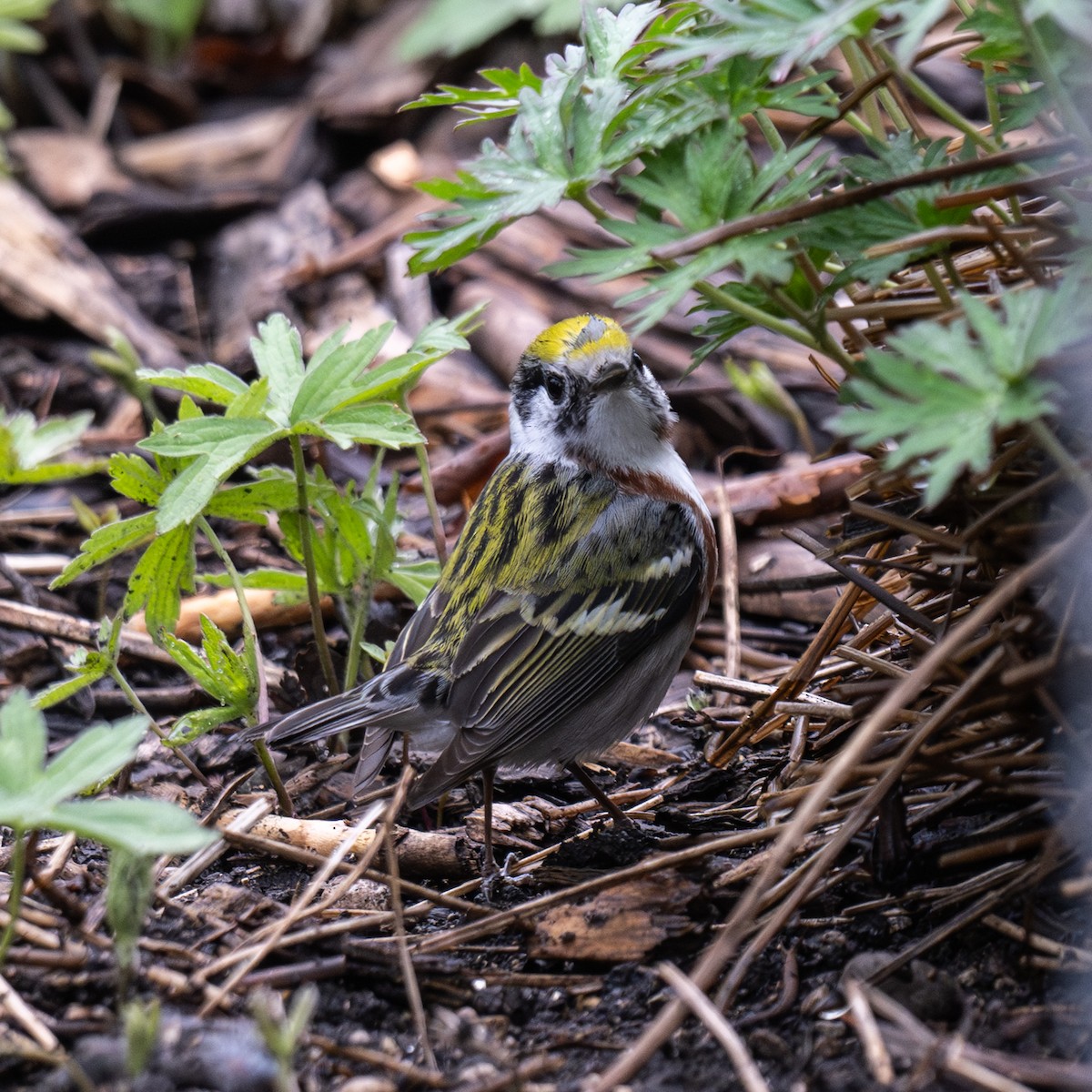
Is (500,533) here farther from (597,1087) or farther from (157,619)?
(597,1087)

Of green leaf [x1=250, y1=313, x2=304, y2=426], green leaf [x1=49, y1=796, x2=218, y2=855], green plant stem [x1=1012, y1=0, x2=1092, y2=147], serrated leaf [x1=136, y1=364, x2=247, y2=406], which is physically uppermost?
green plant stem [x1=1012, y1=0, x2=1092, y2=147]

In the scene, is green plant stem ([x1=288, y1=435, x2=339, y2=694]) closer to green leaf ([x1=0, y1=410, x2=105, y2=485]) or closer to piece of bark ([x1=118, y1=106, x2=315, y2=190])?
green leaf ([x1=0, y1=410, x2=105, y2=485])

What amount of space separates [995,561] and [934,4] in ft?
3.37

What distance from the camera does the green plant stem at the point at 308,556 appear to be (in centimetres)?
342

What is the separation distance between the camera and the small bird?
3.39 meters

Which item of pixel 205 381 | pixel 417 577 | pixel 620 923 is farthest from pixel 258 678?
pixel 620 923

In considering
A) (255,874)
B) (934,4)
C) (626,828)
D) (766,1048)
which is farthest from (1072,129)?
(255,874)

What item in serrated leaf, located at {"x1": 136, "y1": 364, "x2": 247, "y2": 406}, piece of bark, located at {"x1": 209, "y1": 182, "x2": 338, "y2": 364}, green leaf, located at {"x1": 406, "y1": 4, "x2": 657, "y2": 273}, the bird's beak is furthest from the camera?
piece of bark, located at {"x1": 209, "y1": 182, "x2": 338, "y2": 364}

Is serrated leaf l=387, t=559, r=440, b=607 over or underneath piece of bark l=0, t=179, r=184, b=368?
over

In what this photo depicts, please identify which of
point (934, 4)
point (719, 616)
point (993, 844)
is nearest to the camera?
point (934, 4)

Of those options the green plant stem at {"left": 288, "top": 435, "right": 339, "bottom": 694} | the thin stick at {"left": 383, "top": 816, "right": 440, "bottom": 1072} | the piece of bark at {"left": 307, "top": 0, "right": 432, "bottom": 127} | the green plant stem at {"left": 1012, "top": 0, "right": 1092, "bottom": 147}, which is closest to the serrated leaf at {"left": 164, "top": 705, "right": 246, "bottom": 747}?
the green plant stem at {"left": 288, "top": 435, "right": 339, "bottom": 694}

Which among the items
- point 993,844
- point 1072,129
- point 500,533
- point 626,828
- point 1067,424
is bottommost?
point 626,828

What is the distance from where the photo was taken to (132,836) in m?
2.08

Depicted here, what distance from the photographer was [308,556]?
354cm
